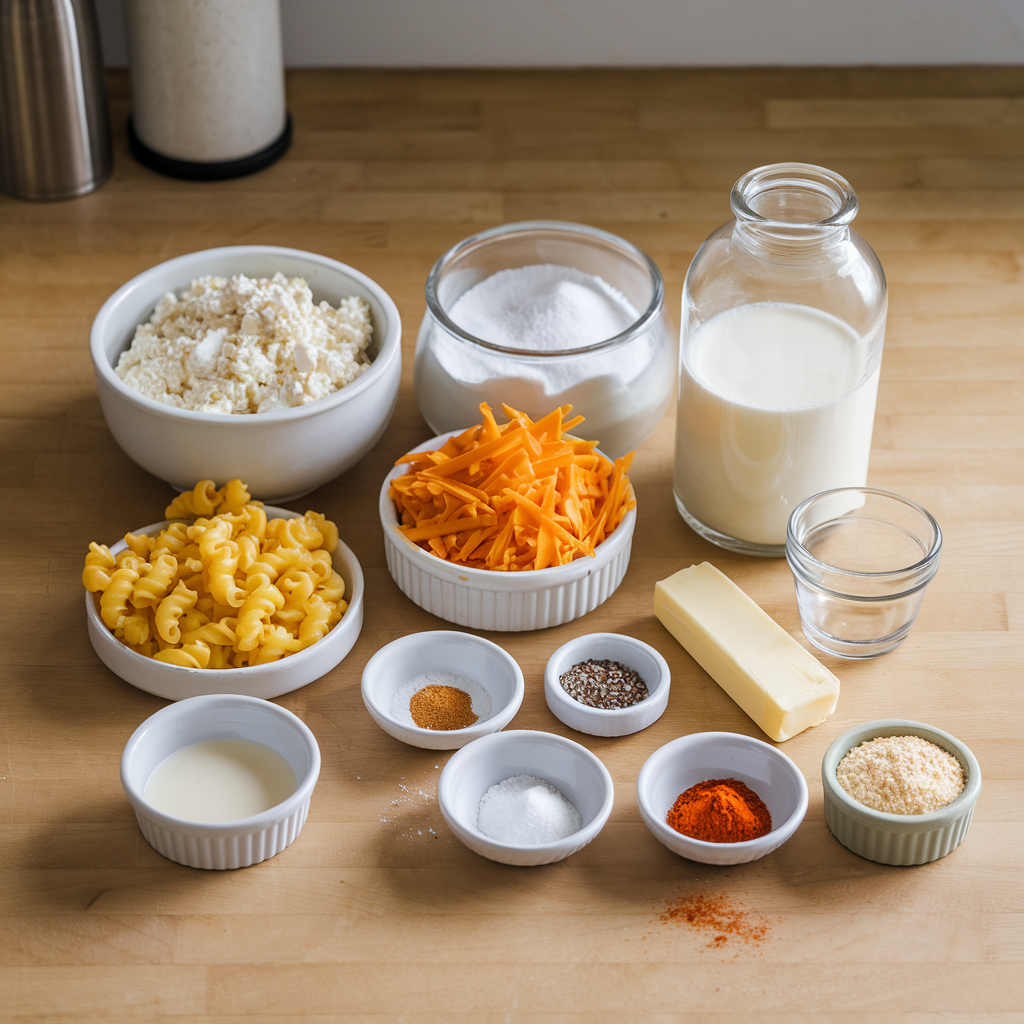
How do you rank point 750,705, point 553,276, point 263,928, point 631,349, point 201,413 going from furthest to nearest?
point 553,276 → point 631,349 → point 201,413 → point 750,705 → point 263,928

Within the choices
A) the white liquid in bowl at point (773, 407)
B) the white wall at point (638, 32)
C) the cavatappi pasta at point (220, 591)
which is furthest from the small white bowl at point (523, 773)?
the white wall at point (638, 32)

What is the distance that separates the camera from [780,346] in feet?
4.87

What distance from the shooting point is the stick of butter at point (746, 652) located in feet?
4.42

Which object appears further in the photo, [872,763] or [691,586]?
[691,586]

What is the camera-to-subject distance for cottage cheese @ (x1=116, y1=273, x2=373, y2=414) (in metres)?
1.53

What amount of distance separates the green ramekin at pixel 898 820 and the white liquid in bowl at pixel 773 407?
13.4 inches

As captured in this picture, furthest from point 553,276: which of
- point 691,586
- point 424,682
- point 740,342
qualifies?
point 424,682

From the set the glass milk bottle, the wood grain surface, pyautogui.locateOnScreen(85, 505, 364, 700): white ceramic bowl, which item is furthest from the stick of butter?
pyautogui.locateOnScreen(85, 505, 364, 700): white ceramic bowl

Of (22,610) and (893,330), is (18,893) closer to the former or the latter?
(22,610)

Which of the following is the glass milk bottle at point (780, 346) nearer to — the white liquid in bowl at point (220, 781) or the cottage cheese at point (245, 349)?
the cottage cheese at point (245, 349)

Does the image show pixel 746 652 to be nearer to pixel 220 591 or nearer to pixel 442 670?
pixel 442 670

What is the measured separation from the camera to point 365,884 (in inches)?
48.3

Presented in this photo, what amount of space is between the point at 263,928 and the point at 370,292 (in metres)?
0.82

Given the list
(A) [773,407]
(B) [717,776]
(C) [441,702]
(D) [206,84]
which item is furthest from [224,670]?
(D) [206,84]
